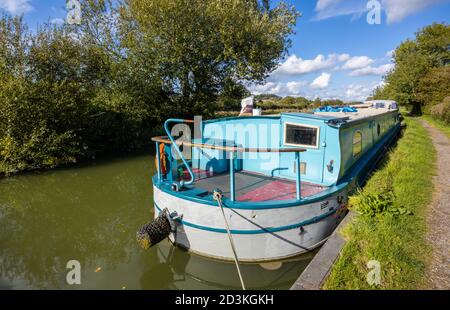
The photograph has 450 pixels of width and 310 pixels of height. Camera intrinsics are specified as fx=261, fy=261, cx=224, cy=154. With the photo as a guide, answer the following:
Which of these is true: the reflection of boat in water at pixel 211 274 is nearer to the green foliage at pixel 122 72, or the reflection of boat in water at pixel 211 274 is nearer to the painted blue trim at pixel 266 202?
the painted blue trim at pixel 266 202

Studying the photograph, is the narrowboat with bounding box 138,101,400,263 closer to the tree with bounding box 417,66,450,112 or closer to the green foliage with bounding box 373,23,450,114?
the tree with bounding box 417,66,450,112

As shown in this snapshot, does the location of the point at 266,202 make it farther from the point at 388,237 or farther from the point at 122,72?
the point at 122,72

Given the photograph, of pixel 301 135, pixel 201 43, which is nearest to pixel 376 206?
pixel 301 135

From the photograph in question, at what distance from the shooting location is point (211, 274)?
14.8ft

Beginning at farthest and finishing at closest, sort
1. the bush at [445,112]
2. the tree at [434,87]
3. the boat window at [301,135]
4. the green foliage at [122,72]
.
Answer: the tree at [434,87]
the bush at [445,112]
the green foliage at [122,72]
the boat window at [301,135]

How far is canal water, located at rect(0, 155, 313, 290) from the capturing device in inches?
176

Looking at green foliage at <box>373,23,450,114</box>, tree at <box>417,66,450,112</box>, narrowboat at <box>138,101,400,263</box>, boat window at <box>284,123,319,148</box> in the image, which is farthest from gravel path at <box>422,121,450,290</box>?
green foliage at <box>373,23,450,114</box>

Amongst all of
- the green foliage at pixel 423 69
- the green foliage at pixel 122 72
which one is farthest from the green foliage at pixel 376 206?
the green foliage at pixel 423 69

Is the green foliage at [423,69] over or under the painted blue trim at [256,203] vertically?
over

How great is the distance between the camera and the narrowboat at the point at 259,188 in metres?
4.41

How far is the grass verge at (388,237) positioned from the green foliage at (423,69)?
1043 inches

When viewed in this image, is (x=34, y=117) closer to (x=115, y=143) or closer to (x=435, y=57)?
(x=115, y=143)

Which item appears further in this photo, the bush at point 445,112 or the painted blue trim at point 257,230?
the bush at point 445,112

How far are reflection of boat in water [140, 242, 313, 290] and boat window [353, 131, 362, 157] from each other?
3143 millimetres
